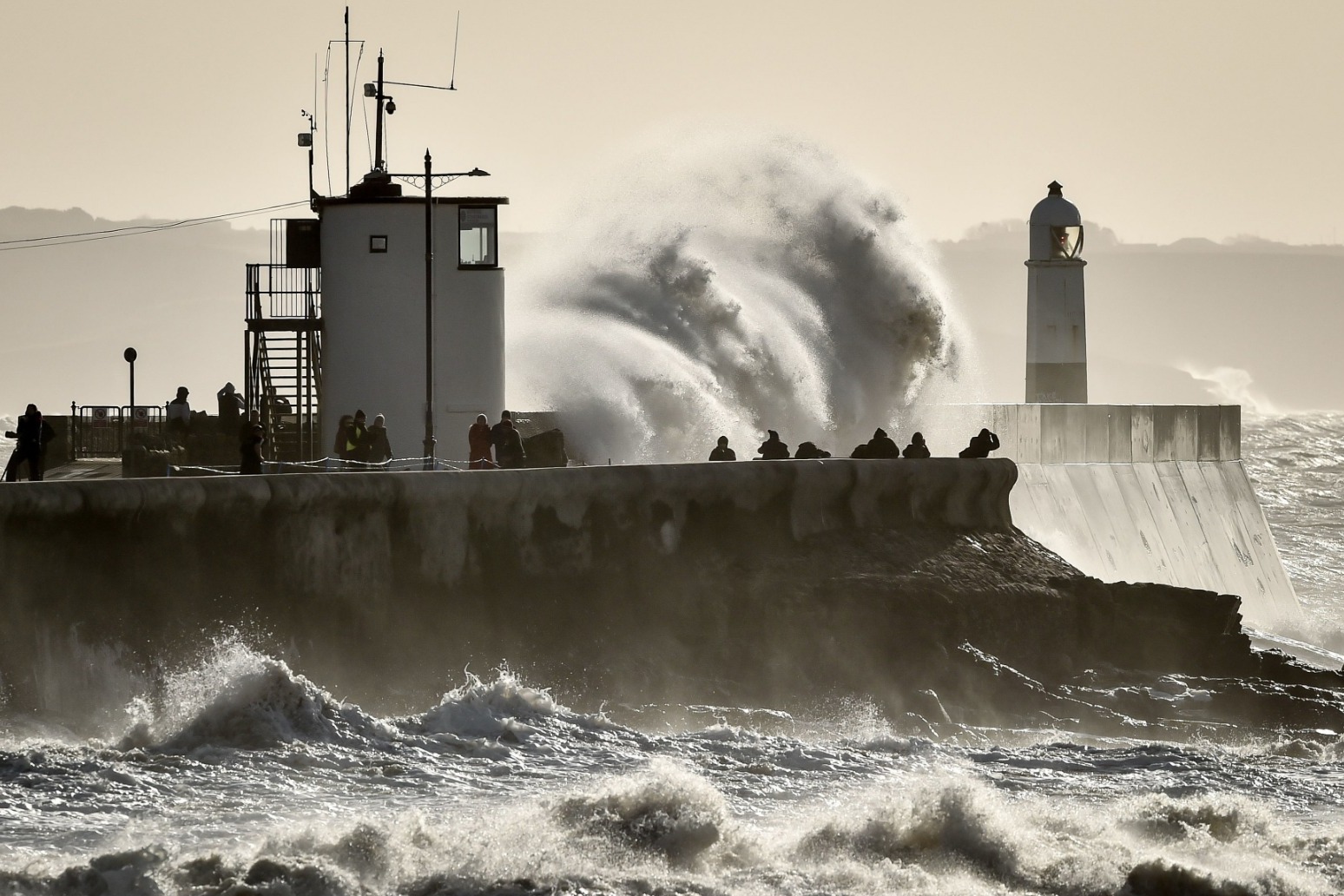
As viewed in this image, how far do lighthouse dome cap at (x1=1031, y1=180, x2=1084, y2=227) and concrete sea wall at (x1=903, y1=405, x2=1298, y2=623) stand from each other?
4.92 metres

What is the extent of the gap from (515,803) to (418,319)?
37.5 ft

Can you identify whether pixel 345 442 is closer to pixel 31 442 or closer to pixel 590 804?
pixel 31 442

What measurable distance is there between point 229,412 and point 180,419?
625 millimetres

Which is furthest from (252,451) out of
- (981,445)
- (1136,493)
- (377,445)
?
(1136,493)

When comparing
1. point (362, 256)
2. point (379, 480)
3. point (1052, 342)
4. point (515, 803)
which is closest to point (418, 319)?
point (362, 256)

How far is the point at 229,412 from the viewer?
22.3 metres

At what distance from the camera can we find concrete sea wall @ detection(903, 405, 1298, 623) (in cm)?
→ 2566

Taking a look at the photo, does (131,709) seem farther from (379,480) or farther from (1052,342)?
(1052,342)

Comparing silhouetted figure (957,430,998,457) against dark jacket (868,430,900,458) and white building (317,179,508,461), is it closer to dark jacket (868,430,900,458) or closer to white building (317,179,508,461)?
dark jacket (868,430,900,458)

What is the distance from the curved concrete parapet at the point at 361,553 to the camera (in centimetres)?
1173

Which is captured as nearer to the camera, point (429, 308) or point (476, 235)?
point (429, 308)

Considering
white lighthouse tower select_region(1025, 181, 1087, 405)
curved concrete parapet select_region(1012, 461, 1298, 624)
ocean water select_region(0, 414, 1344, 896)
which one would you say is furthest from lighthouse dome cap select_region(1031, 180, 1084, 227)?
ocean water select_region(0, 414, 1344, 896)

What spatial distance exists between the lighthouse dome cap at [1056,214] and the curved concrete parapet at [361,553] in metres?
19.9

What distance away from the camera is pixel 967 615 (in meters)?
16.0
